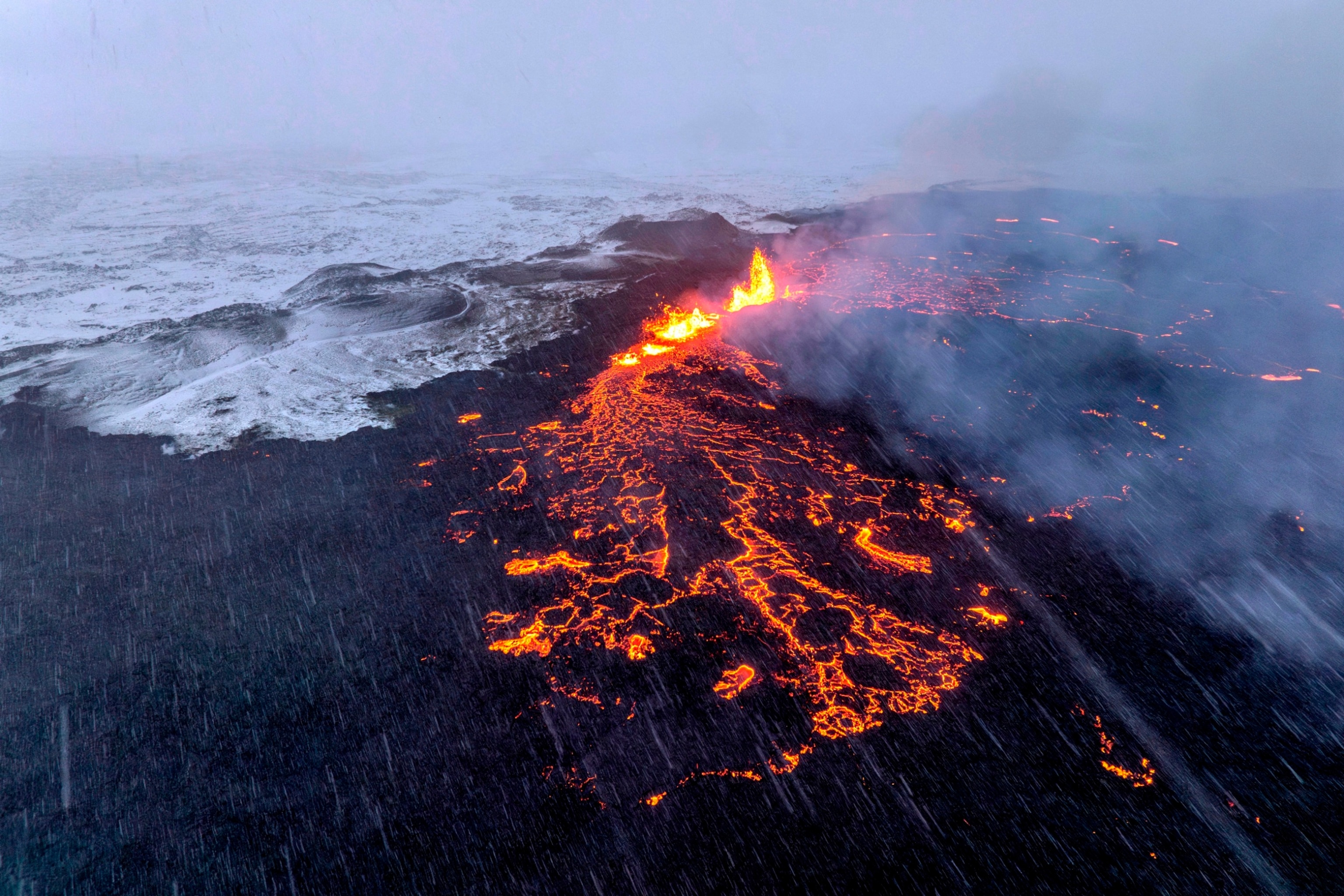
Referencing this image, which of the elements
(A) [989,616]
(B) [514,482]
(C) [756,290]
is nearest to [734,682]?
(A) [989,616]

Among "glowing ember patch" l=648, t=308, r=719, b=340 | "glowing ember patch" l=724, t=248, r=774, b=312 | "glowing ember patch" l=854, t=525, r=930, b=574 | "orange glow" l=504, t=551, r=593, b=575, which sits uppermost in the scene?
"glowing ember patch" l=724, t=248, r=774, b=312

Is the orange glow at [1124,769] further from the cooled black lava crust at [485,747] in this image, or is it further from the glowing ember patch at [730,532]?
the glowing ember patch at [730,532]

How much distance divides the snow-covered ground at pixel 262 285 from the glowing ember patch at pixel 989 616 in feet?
31.8

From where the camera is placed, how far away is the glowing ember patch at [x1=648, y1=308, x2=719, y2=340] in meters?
13.8

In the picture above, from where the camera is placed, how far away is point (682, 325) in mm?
14484

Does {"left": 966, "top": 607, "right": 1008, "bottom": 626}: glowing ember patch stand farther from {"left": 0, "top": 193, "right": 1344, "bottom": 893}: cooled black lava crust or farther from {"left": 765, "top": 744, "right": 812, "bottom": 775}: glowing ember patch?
{"left": 765, "top": 744, "right": 812, "bottom": 775}: glowing ember patch

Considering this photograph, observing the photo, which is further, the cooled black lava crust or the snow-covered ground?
the snow-covered ground

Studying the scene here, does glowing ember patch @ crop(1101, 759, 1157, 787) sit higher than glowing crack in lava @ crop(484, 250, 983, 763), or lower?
lower

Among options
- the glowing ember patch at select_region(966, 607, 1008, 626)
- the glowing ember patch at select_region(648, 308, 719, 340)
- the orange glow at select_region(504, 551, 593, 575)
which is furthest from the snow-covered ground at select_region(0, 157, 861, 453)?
the glowing ember patch at select_region(966, 607, 1008, 626)

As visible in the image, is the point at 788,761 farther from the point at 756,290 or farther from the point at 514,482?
the point at 756,290

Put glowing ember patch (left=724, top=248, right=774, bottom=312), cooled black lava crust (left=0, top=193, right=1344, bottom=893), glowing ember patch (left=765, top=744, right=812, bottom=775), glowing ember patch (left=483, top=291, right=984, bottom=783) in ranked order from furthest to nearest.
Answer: glowing ember patch (left=724, top=248, right=774, bottom=312) < glowing ember patch (left=483, top=291, right=984, bottom=783) < glowing ember patch (left=765, top=744, right=812, bottom=775) < cooled black lava crust (left=0, top=193, right=1344, bottom=893)

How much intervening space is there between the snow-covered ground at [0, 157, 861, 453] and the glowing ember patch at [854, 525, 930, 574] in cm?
836

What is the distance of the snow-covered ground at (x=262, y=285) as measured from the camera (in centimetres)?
1198

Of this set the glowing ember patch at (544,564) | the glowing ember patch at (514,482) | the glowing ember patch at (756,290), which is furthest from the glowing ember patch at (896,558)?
the glowing ember patch at (756,290)
